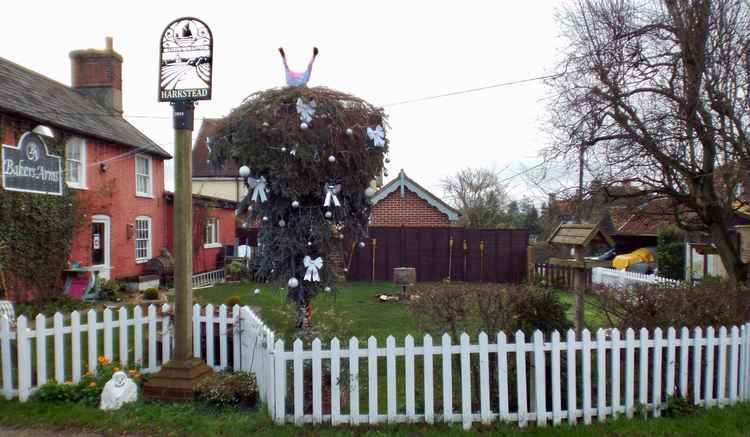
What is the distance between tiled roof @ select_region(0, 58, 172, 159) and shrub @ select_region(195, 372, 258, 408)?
347 inches

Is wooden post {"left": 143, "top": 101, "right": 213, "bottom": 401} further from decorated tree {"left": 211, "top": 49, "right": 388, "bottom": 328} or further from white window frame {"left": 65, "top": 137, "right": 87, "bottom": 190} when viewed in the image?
white window frame {"left": 65, "top": 137, "right": 87, "bottom": 190}

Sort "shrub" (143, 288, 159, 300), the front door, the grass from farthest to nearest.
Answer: the front door < "shrub" (143, 288, 159, 300) < the grass

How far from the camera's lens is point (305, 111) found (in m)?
5.86

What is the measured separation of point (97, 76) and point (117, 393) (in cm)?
1477

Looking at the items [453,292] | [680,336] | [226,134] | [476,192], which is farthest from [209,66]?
[476,192]

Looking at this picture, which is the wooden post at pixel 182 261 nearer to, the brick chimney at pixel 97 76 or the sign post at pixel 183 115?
the sign post at pixel 183 115

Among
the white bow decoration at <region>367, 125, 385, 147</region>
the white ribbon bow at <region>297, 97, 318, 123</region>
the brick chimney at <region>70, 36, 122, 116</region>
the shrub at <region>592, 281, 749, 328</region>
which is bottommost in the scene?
the shrub at <region>592, 281, 749, 328</region>

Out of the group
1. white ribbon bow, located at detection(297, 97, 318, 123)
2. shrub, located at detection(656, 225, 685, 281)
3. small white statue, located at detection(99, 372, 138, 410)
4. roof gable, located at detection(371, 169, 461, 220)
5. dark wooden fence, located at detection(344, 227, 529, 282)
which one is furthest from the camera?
roof gable, located at detection(371, 169, 461, 220)

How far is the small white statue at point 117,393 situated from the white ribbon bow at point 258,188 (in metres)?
2.41

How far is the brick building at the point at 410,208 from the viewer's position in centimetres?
1869

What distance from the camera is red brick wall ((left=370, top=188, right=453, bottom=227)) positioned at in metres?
18.8

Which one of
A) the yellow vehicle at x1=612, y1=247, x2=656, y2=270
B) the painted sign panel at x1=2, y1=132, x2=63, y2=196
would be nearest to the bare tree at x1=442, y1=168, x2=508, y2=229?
the yellow vehicle at x1=612, y1=247, x2=656, y2=270

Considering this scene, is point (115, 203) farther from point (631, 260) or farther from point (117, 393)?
point (631, 260)

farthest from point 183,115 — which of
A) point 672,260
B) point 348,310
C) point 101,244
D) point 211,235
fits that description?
point 672,260
